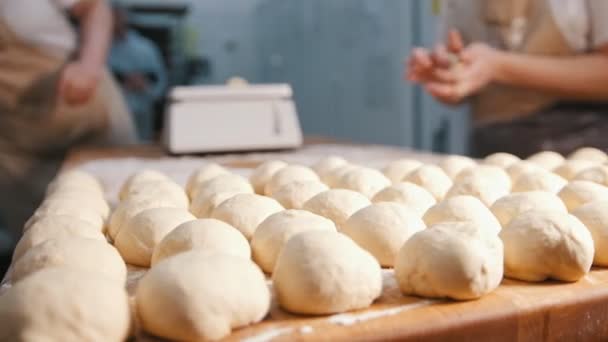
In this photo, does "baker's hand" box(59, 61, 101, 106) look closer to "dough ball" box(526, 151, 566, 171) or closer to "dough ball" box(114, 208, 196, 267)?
"dough ball" box(114, 208, 196, 267)

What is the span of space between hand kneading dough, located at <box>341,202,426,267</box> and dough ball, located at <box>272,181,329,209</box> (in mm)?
200

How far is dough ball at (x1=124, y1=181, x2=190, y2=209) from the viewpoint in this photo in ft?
3.46

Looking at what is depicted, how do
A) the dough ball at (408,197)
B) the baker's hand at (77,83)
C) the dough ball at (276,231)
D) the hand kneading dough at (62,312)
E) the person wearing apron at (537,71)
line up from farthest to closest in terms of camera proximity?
1. the baker's hand at (77,83)
2. the person wearing apron at (537,71)
3. the dough ball at (408,197)
4. the dough ball at (276,231)
5. the hand kneading dough at (62,312)

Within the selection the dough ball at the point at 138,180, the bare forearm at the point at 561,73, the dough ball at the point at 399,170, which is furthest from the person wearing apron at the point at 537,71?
the dough ball at the point at 138,180

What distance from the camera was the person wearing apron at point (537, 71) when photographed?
1894 millimetres

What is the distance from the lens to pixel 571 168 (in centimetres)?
125

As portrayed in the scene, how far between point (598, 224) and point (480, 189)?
271 millimetres

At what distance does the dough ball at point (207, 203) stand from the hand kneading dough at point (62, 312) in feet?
1.43

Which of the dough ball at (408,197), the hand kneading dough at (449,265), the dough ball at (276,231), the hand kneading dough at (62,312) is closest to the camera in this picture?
the hand kneading dough at (62,312)

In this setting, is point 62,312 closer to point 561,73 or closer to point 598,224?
point 598,224

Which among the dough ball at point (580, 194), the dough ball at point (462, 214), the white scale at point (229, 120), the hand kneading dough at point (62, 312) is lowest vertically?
the white scale at point (229, 120)

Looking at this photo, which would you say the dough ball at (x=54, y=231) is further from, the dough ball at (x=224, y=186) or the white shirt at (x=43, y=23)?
the white shirt at (x=43, y=23)

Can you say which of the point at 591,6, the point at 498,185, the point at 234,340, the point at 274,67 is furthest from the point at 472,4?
the point at 274,67

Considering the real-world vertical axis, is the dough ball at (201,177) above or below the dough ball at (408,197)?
below
